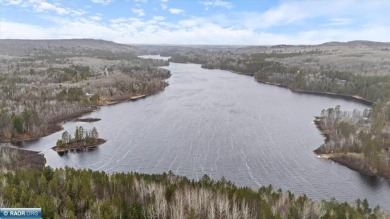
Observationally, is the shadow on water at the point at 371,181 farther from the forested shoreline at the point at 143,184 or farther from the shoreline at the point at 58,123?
the shoreline at the point at 58,123

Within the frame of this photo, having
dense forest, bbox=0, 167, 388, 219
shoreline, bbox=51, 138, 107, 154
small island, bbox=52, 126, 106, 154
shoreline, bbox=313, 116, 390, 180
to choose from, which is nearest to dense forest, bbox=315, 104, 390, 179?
shoreline, bbox=313, 116, 390, 180

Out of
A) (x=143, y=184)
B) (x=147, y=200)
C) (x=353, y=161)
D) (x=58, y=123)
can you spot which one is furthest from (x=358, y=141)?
(x=58, y=123)

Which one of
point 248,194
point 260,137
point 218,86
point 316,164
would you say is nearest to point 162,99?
point 218,86

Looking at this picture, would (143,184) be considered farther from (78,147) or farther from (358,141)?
(358,141)

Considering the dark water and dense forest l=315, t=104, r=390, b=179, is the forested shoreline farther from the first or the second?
the dark water

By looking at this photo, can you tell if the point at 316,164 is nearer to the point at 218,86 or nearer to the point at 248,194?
the point at 248,194

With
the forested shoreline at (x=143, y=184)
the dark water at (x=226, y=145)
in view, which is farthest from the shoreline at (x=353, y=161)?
the dark water at (x=226, y=145)

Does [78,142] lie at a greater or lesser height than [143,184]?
lesser
